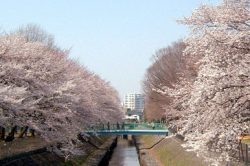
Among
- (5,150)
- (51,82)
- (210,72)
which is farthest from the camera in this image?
(51,82)

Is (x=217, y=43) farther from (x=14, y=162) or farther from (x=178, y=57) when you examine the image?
(x=178, y=57)

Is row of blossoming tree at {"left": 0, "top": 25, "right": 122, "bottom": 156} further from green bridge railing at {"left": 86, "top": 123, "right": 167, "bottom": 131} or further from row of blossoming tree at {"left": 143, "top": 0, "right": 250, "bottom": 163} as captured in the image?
green bridge railing at {"left": 86, "top": 123, "right": 167, "bottom": 131}

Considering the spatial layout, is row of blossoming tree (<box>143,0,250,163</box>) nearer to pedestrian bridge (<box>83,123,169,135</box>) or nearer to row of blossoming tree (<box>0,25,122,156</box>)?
row of blossoming tree (<box>0,25,122,156</box>)

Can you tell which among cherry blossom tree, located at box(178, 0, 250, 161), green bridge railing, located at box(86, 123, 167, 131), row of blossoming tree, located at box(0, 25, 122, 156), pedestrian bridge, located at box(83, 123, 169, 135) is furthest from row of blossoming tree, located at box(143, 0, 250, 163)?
green bridge railing, located at box(86, 123, 167, 131)

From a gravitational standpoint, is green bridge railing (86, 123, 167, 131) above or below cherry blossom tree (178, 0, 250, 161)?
above

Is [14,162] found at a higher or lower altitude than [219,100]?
lower

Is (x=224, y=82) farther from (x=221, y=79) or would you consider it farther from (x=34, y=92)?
(x=34, y=92)

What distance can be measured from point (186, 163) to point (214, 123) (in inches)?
728

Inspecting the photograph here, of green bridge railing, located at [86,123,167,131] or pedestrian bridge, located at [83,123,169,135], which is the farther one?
green bridge railing, located at [86,123,167,131]

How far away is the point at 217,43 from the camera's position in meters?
13.8

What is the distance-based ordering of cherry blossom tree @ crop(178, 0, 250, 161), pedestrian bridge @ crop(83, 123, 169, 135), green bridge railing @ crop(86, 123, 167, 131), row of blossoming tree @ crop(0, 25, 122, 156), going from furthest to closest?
green bridge railing @ crop(86, 123, 167, 131) → pedestrian bridge @ crop(83, 123, 169, 135) → row of blossoming tree @ crop(0, 25, 122, 156) → cherry blossom tree @ crop(178, 0, 250, 161)

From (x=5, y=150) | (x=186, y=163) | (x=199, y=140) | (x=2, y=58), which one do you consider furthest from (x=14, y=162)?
(x=199, y=140)

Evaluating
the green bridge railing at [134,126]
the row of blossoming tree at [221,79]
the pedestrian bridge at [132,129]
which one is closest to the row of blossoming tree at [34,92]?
the row of blossoming tree at [221,79]

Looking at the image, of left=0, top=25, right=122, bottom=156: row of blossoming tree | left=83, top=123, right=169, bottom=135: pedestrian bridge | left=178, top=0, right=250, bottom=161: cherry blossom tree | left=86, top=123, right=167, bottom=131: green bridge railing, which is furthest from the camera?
left=86, top=123, right=167, bottom=131: green bridge railing
